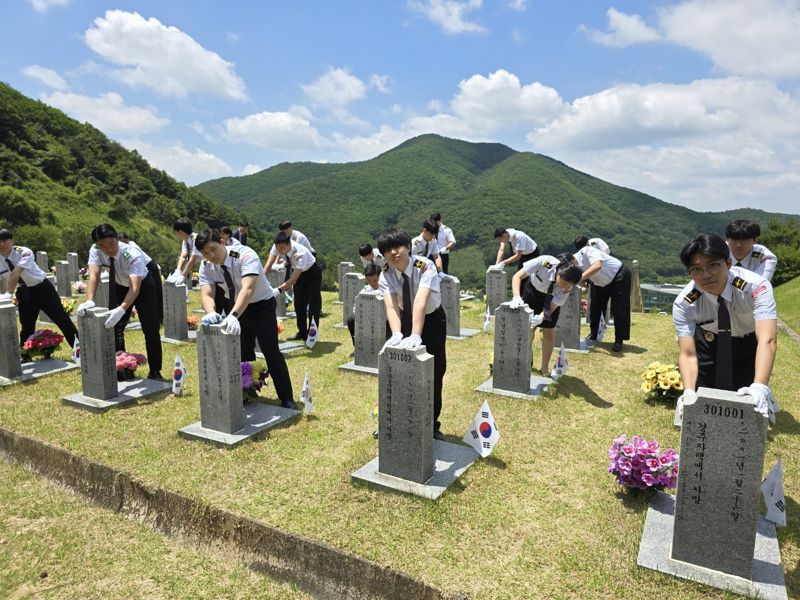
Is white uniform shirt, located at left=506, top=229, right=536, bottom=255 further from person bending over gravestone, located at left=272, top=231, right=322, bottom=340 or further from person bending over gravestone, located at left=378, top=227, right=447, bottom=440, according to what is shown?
person bending over gravestone, located at left=378, top=227, right=447, bottom=440

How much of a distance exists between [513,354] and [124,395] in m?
4.74

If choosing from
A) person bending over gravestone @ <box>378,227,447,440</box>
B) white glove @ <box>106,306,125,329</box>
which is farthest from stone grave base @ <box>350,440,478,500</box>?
white glove @ <box>106,306,125,329</box>

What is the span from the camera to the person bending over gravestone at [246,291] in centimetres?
539

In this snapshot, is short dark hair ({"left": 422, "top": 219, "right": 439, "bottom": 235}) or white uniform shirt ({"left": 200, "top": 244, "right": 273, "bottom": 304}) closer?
white uniform shirt ({"left": 200, "top": 244, "right": 273, "bottom": 304})

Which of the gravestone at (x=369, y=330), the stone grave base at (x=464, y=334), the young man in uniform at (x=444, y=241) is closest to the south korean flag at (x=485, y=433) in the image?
the gravestone at (x=369, y=330)

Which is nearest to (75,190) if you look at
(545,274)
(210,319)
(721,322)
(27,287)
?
(27,287)

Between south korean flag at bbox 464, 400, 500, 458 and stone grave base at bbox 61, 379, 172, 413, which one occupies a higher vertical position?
south korean flag at bbox 464, 400, 500, 458

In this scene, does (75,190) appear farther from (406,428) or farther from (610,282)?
(406,428)

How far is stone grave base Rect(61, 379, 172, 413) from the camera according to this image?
5.83 metres

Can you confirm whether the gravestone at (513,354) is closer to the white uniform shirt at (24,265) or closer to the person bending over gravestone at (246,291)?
the person bending over gravestone at (246,291)

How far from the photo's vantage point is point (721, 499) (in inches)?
115

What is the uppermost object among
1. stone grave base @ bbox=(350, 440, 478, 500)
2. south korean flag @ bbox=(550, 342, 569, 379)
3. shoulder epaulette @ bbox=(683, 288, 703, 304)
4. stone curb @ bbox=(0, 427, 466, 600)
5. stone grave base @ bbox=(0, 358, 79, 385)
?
shoulder epaulette @ bbox=(683, 288, 703, 304)

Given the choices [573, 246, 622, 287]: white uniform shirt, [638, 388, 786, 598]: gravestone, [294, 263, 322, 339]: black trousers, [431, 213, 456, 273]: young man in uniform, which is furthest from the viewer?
[431, 213, 456, 273]: young man in uniform

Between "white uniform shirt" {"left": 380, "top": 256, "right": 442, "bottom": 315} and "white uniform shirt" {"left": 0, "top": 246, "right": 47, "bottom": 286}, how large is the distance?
533cm
